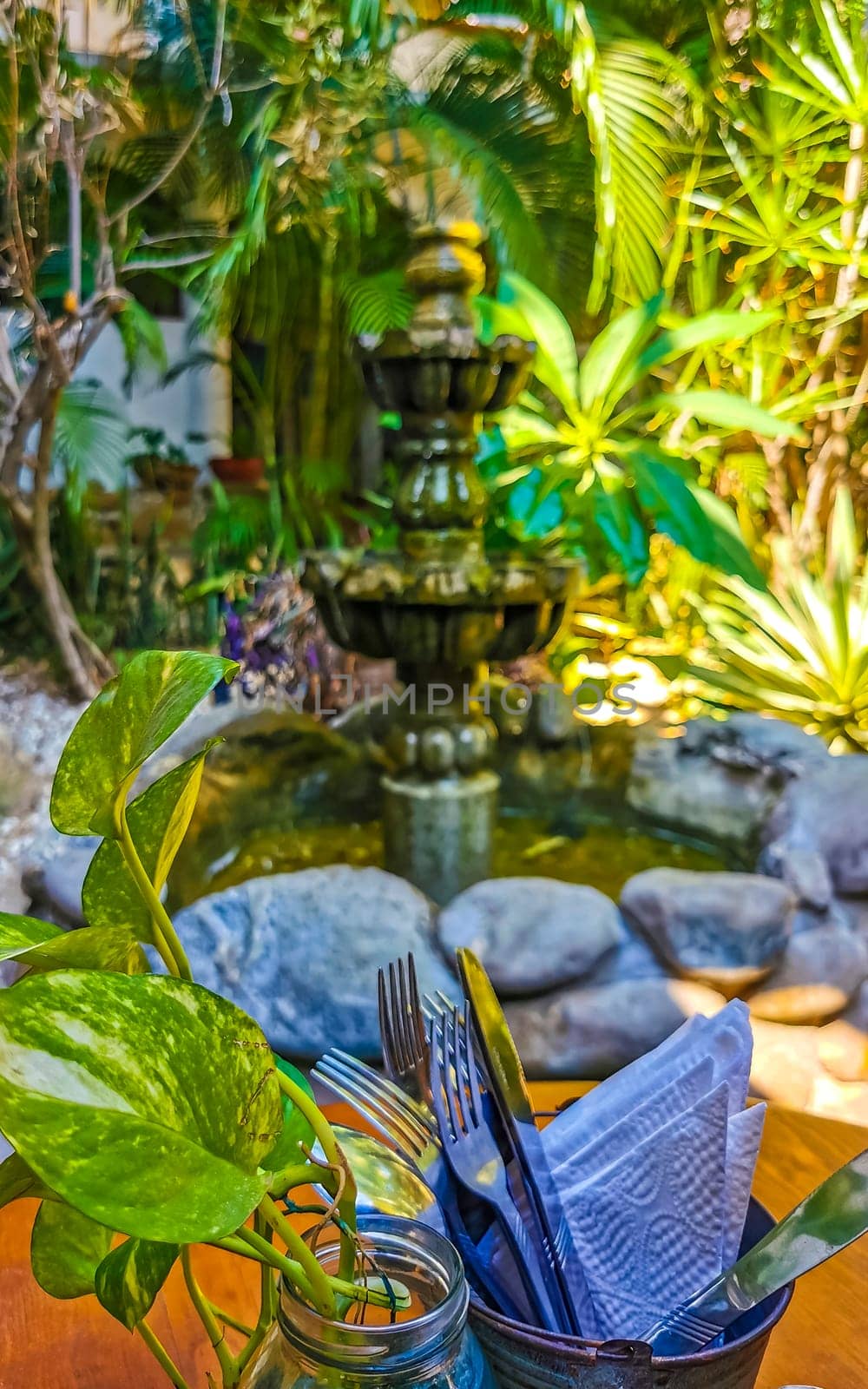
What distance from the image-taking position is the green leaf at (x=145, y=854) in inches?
10.9

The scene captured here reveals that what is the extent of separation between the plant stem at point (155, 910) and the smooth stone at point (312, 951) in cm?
116

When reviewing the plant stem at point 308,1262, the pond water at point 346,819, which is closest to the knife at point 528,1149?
the plant stem at point 308,1262

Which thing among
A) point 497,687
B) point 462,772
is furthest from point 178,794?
point 497,687

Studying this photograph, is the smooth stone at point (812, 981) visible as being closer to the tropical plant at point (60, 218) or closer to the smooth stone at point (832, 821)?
the smooth stone at point (832, 821)

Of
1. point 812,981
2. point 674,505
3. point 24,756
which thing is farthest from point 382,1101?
point 24,756

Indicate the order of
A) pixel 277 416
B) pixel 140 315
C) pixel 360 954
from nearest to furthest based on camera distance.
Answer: pixel 360 954 → pixel 140 315 → pixel 277 416

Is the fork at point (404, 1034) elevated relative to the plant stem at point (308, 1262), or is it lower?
lower

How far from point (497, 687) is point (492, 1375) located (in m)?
2.28

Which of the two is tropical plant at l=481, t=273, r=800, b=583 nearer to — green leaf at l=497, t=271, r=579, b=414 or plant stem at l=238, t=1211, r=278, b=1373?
green leaf at l=497, t=271, r=579, b=414

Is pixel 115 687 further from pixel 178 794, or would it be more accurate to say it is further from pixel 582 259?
pixel 582 259

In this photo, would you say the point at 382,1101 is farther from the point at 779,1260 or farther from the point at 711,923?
the point at 711,923

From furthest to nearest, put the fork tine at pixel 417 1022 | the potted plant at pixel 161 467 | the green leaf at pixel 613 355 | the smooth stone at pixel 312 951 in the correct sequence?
the potted plant at pixel 161 467, the green leaf at pixel 613 355, the smooth stone at pixel 312 951, the fork tine at pixel 417 1022

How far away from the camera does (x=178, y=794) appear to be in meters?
0.28

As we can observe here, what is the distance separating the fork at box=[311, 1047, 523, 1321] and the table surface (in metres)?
0.17
